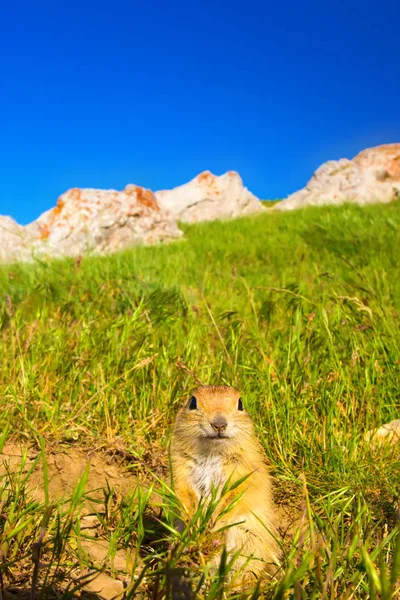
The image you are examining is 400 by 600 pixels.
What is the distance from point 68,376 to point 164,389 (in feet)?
2.36

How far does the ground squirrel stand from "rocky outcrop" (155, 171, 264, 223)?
57.7 feet

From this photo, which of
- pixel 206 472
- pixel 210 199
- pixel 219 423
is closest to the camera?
pixel 219 423

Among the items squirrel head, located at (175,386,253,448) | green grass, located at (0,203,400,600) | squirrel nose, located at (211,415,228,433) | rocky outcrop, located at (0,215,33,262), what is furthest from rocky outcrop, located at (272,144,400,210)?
squirrel nose, located at (211,415,228,433)

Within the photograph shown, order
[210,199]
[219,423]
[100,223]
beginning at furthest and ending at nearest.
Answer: [210,199] → [100,223] → [219,423]

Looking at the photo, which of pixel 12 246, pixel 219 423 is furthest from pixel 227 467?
pixel 12 246

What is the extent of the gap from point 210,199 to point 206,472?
19.5 meters

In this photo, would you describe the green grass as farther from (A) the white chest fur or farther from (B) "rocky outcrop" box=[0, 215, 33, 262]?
(B) "rocky outcrop" box=[0, 215, 33, 262]

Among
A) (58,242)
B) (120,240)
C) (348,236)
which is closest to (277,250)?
(348,236)

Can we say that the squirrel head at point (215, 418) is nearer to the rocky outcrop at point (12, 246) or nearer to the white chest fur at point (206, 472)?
the white chest fur at point (206, 472)

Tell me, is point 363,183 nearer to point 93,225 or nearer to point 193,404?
point 93,225

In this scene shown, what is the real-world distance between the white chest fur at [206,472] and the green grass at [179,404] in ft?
0.51

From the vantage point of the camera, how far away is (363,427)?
3.03 metres

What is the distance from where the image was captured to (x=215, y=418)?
1935 mm

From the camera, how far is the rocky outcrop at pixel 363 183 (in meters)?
18.4
